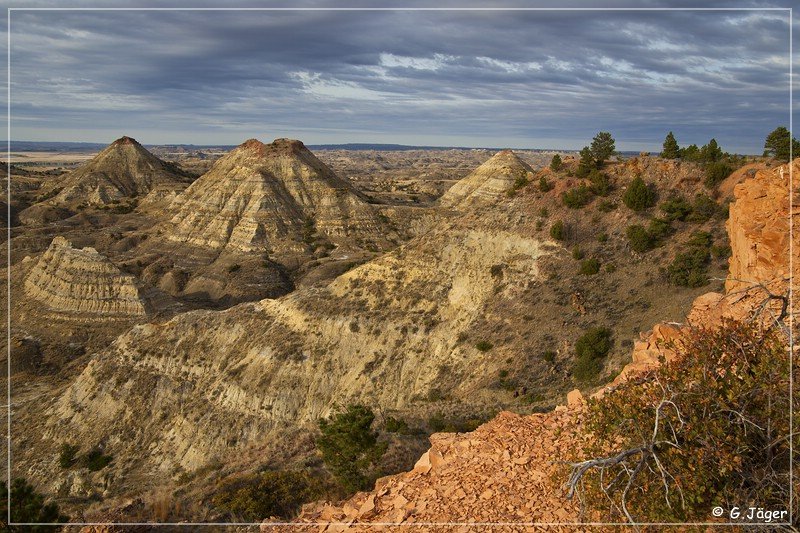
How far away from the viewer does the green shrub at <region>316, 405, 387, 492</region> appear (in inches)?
795

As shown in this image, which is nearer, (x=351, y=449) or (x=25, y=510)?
(x=25, y=510)

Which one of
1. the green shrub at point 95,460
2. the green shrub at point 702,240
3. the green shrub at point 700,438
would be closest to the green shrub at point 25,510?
the green shrub at point 700,438

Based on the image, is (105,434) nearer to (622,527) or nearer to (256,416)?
(256,416)

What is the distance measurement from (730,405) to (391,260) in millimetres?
38477

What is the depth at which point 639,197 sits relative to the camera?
140ft

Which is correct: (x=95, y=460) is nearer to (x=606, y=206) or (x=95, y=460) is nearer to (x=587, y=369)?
(x=587, y=369)

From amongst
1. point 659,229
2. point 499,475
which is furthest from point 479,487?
point 659,229

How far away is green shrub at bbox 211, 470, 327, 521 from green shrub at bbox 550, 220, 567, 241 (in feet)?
99.0

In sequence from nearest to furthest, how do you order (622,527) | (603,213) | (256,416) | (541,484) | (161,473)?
(622,527)
(541,484)
(161,473)
(256,416)
(603,213)

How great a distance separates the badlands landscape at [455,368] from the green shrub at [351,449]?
10 cm

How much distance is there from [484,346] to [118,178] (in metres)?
149

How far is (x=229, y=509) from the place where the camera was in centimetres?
1806

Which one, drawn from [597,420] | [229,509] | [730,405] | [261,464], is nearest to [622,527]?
[597,420]

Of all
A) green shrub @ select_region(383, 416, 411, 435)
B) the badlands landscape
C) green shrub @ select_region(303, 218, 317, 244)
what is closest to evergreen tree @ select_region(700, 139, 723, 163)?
the badlands landscape
